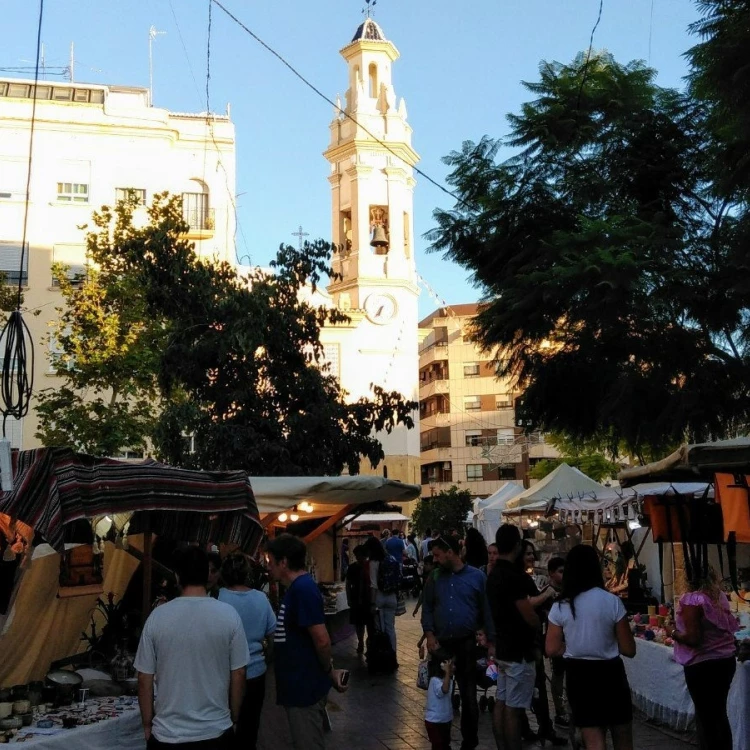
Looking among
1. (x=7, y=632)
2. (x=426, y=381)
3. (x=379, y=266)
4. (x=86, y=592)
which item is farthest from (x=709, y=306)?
(x=426, y=381)

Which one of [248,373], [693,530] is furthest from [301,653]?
[248,373]

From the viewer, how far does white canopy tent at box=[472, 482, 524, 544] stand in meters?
24.5

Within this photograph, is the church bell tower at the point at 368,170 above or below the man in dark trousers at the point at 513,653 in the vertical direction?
above

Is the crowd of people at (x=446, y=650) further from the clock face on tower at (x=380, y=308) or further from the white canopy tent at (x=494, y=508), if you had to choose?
the clock face on tower at (x=380, y=308)

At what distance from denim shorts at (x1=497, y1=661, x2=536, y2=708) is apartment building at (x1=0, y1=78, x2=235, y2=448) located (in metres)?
31.3

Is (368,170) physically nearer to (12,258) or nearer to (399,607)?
(12,258)

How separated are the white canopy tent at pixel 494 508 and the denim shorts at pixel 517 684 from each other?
1543 cm

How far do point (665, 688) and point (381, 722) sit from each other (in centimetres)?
267

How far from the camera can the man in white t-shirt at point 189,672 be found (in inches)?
193

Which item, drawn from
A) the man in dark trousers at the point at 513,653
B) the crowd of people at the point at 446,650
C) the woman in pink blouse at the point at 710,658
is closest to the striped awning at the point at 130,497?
the crowd of people at the point at 446,650

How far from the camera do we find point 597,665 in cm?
616

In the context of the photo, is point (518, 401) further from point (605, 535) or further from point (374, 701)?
point (605, 535)

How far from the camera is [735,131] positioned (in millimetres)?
10352

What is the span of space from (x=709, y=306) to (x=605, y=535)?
9.17 m
